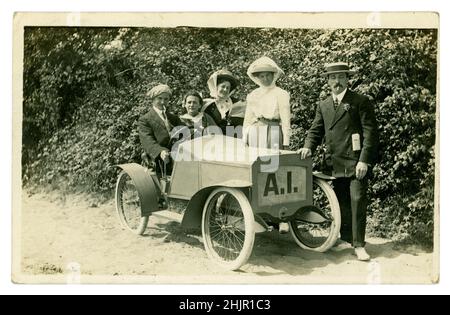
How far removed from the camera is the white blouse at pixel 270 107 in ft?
15.8

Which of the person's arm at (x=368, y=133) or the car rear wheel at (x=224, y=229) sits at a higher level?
the person's arm at (x=368, y=133)

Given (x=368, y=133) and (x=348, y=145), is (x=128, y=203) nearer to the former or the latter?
(x=348, y=145)

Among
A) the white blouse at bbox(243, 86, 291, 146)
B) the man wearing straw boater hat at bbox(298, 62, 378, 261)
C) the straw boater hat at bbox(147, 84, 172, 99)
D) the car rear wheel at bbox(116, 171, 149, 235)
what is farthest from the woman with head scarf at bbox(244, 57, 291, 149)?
the car rear wheel at bbox(116, 171, 149, 235)

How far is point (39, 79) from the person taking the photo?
498cm

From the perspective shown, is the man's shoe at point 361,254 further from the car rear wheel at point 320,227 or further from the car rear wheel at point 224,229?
the car rear wheel at point 224,229

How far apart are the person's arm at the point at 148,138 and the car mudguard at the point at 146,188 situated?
0.20m

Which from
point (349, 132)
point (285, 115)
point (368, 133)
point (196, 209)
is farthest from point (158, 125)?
point (368, 133)

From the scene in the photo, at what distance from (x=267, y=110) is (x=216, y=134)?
53cm

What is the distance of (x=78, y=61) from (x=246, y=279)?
103 inches

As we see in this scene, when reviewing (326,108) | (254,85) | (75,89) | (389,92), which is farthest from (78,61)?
(389,92)

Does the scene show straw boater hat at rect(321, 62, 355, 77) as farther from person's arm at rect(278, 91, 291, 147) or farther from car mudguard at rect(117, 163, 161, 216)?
car mudguard at rect(117, 163, 161, 216)

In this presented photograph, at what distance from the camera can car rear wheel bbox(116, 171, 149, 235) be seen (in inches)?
201

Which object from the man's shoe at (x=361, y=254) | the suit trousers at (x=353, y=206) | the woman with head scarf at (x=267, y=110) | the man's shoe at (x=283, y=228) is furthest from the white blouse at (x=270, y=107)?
the man's shoe at (x=361, y=254)

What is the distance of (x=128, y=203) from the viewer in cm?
514
